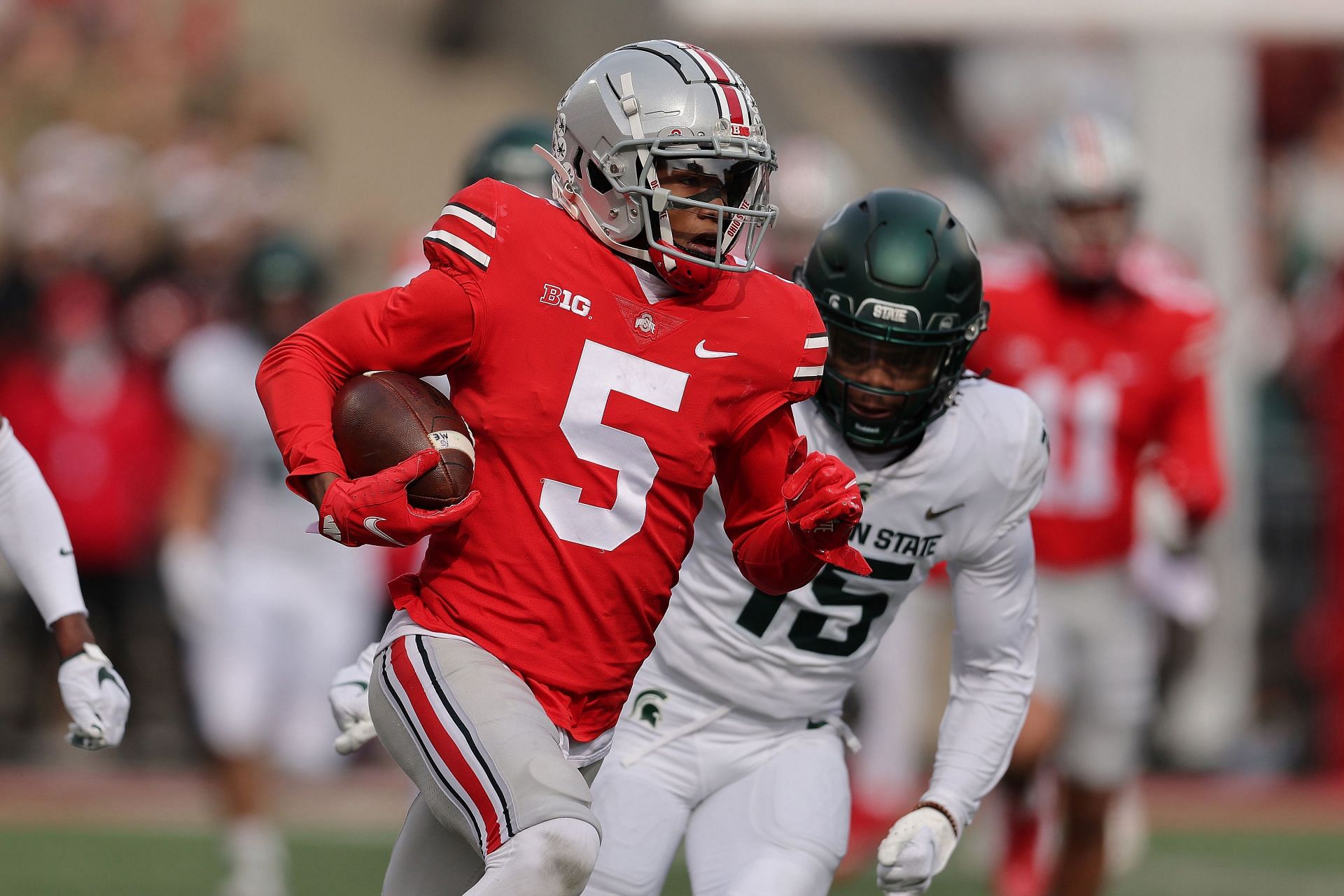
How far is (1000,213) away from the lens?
474 inches

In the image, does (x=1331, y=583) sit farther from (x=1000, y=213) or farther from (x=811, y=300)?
(x=811, y=300)

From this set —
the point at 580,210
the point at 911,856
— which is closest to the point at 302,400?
the point at 580,210

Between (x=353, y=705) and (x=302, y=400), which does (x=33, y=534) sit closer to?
(x=353, y=705)

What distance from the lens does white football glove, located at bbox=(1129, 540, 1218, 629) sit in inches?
260

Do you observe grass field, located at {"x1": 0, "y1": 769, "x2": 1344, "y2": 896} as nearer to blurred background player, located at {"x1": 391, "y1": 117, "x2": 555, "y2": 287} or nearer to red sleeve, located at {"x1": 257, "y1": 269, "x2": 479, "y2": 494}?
blurred background player, located at {"x1": 391, "y1": 117, "x2": 555, "y2": 287}

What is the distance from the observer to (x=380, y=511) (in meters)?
3.28

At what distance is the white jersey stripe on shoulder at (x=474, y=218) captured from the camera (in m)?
3.57

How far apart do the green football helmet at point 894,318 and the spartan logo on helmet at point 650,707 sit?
2.12 ft

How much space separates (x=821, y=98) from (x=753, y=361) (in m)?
9.63

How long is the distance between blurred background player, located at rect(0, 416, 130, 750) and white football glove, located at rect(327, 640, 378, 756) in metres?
0.41

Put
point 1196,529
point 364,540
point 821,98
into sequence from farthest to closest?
point 821,98 < point 1196,529 < point 364,540

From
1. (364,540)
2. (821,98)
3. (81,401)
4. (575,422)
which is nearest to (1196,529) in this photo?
(575,422)

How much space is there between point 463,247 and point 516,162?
2.04m

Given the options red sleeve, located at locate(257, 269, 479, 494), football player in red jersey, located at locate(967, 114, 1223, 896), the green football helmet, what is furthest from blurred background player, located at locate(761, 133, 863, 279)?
red sleeve, located at locate(257, 269, 479, 494)
